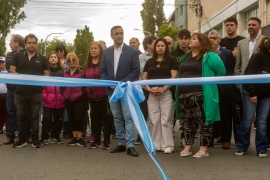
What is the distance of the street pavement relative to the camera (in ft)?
17.5

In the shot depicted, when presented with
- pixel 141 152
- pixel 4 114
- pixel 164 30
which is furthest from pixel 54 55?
pixel 164 30

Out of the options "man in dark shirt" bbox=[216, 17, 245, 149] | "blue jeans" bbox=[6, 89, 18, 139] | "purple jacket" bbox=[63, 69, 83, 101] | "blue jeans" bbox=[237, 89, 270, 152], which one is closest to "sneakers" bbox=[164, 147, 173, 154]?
"man in dark shirt" bbox=[216, 17, 245, 149]

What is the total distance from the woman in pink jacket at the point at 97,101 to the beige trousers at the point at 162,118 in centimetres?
81

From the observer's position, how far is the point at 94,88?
7516 mm

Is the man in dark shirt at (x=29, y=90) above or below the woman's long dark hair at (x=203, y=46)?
below

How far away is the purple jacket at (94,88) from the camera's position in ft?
24.6

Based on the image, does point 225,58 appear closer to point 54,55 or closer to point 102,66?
point 102,66

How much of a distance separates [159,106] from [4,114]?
4.13 meters

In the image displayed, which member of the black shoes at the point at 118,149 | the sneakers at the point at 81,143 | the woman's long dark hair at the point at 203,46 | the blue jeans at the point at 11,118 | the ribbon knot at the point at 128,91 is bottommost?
the sneakers at the point at 81,143

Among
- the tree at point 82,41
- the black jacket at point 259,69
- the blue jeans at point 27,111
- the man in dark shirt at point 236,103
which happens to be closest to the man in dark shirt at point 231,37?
the man in dark shirt at point 236,103

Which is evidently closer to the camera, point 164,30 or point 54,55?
point 54,55

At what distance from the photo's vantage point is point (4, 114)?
9.66m

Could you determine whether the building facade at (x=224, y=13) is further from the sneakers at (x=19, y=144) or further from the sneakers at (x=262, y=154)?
the sneakers at (x=19, y=144)

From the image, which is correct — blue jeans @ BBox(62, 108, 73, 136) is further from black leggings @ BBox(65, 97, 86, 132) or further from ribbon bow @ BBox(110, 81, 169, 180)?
ribbon bow @ BBox(110, 81, 169, 180)
